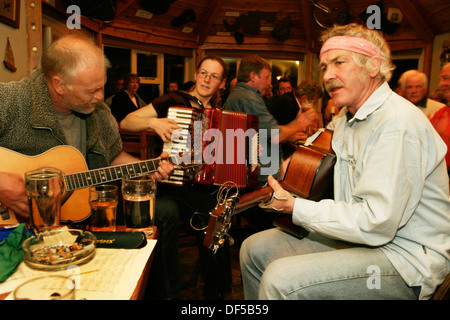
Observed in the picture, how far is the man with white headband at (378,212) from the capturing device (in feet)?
4.05

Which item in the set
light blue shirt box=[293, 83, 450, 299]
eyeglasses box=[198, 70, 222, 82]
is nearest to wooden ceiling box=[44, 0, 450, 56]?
eyeglasses box=[198, 70, 222, 82]

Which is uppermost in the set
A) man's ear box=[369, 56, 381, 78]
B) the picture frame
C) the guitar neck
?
the picture frame

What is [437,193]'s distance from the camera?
4.39 ft

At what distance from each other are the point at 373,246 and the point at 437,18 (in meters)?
6.74

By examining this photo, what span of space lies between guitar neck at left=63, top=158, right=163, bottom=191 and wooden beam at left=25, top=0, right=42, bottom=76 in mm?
1914

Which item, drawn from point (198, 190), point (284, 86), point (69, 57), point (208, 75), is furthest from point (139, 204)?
point (284, 86)

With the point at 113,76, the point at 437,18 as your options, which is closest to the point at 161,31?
the point at 113,76

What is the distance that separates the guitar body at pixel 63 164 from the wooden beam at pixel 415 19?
6935 millimetres

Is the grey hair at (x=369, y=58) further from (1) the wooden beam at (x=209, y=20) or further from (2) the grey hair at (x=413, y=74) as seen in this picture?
(1) the wooden beam at (x=209, y=20)

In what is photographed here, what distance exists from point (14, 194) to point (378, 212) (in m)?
1.50

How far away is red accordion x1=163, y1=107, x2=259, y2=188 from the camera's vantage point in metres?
2.27

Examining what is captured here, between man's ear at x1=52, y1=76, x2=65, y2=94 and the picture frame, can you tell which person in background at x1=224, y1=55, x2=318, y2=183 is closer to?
man's ear at x1=52, y1=76, x2=65, y2=94

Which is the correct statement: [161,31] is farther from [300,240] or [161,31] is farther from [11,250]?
[11,250]

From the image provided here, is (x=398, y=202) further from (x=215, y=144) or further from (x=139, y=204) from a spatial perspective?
(x=215, y=144)
